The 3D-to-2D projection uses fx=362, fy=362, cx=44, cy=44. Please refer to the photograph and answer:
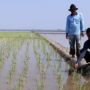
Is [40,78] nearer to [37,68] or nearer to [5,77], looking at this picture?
[5,77]

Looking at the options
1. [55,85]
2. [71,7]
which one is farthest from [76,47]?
[55,85]

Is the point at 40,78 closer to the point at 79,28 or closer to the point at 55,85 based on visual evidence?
the point at 55,85

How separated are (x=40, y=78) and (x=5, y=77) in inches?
27.1

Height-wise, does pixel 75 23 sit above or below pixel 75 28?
above

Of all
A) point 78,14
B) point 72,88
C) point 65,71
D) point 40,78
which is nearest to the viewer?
point 72,88

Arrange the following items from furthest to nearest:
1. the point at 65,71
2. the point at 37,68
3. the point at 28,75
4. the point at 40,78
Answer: the point at 37,68 < the point at 65,71 < the point at 28,75 < the point at 40,78

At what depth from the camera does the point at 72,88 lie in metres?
5.69

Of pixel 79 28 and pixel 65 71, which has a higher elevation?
pixel 79 28

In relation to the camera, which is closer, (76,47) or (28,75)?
(28,75)

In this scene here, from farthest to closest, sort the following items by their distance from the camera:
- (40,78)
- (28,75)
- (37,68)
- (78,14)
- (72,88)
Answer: (78,14) → (37,68) → (28,75) → (40,78) → (72,88)

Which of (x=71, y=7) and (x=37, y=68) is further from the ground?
(x=71, y=7)

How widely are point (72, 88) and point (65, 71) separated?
1.86 meters

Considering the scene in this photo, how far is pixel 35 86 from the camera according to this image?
5.76 metres

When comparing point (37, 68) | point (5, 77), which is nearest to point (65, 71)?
point (37, 68)
